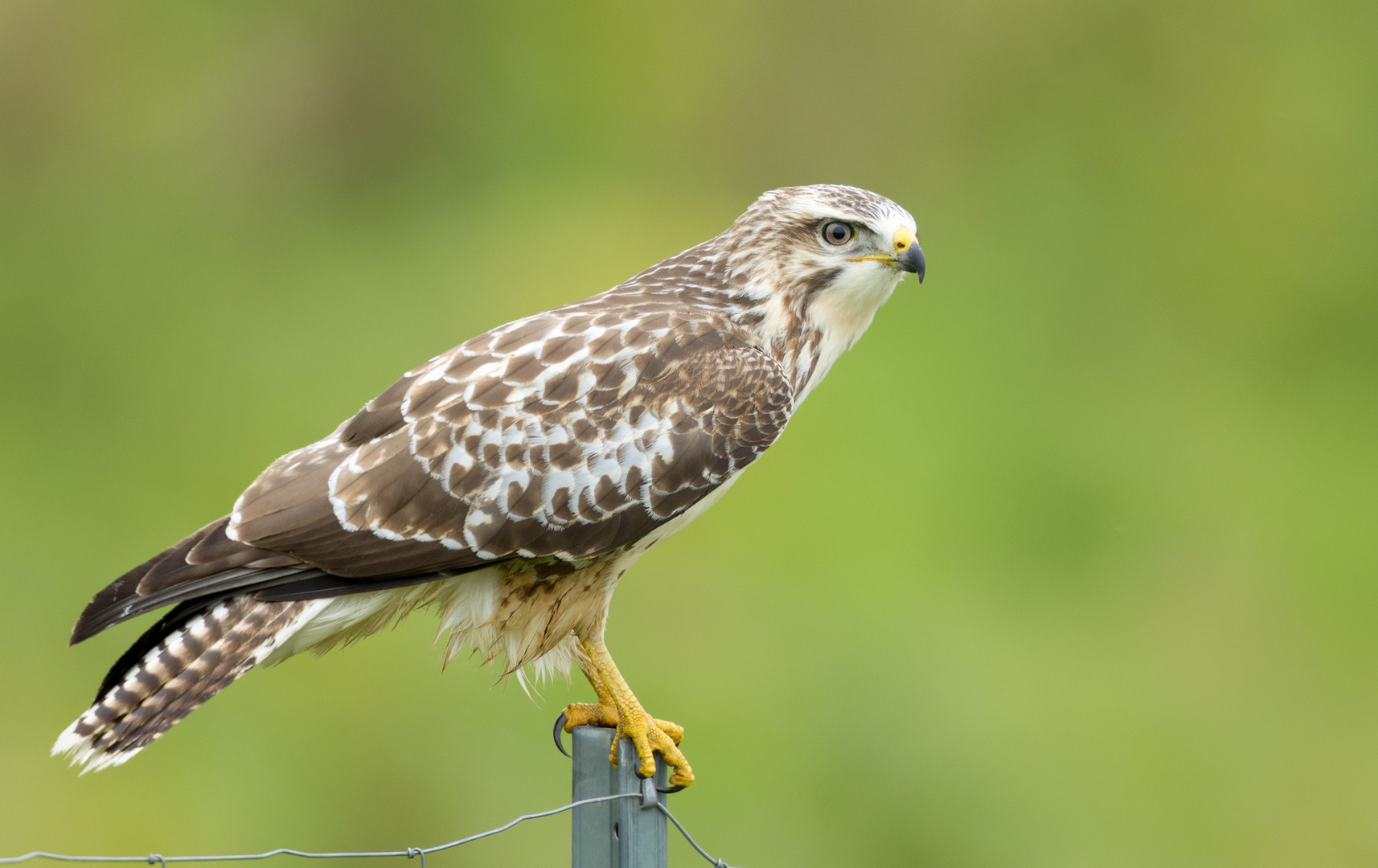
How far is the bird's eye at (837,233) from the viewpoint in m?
3.45

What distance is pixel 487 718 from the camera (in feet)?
24.0

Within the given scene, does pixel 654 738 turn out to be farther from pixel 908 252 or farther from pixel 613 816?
pixel 908 252

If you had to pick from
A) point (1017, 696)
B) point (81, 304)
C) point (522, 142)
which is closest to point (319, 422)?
point (81, 304)

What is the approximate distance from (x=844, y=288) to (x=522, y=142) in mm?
7360

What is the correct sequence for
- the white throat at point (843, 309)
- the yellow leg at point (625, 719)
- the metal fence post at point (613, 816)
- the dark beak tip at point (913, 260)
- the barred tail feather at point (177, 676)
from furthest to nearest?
the white throat at point (843, 309), the dark beak tip at point (913, 260), the yellow leg at point (625, 719), the barred tail feather at point (177, 676), the metal fence post at point (613, 816)

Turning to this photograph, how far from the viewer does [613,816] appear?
260 centimetres

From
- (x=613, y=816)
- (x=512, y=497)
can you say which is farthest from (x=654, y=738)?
(x=512, y=497)

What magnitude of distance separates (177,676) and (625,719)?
101 centimetres

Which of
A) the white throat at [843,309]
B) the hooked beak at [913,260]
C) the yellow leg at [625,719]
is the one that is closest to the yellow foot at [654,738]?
the yellow leg at [625,719]

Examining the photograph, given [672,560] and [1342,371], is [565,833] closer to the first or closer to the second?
[672,560]

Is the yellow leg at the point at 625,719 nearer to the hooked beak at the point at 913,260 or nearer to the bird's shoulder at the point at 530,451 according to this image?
the bird's shoulder at the point at 530,451

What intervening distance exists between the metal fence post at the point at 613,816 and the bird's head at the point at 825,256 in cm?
126

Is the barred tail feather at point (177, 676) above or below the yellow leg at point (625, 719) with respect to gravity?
above

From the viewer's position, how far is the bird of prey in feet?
9.57
